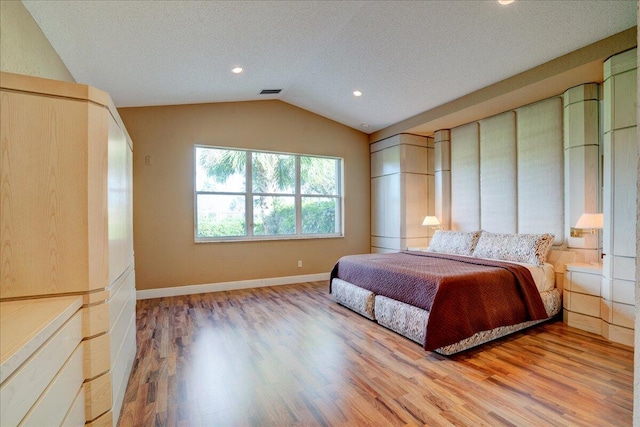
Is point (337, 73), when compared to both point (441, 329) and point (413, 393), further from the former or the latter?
point (413, 393)

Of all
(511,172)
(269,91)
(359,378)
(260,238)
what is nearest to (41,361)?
(359,378)

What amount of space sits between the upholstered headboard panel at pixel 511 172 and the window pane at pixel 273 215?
289 centimetres

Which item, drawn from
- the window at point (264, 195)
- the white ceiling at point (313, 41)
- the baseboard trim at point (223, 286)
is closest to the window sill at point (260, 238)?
the window at point (264, 195)

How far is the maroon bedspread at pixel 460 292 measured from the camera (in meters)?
2.57

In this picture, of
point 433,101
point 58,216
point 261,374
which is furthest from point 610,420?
point 433,101

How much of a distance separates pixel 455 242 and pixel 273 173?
3.23 metres

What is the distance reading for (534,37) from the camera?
9.75 feet

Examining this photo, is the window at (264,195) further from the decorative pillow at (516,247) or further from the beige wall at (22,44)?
the decorative pillow at (516,247)

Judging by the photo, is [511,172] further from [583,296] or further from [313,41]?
[313,41]

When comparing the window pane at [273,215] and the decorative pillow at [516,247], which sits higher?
the window pane at [273,215]

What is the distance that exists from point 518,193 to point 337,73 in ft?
10.00

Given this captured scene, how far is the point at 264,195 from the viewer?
537cm

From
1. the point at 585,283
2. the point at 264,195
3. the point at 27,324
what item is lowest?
the point at 585,283

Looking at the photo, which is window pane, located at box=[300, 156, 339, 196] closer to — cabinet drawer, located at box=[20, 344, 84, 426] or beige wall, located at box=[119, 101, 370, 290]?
beige wall, located at box=[119, 101, 370, 290]
